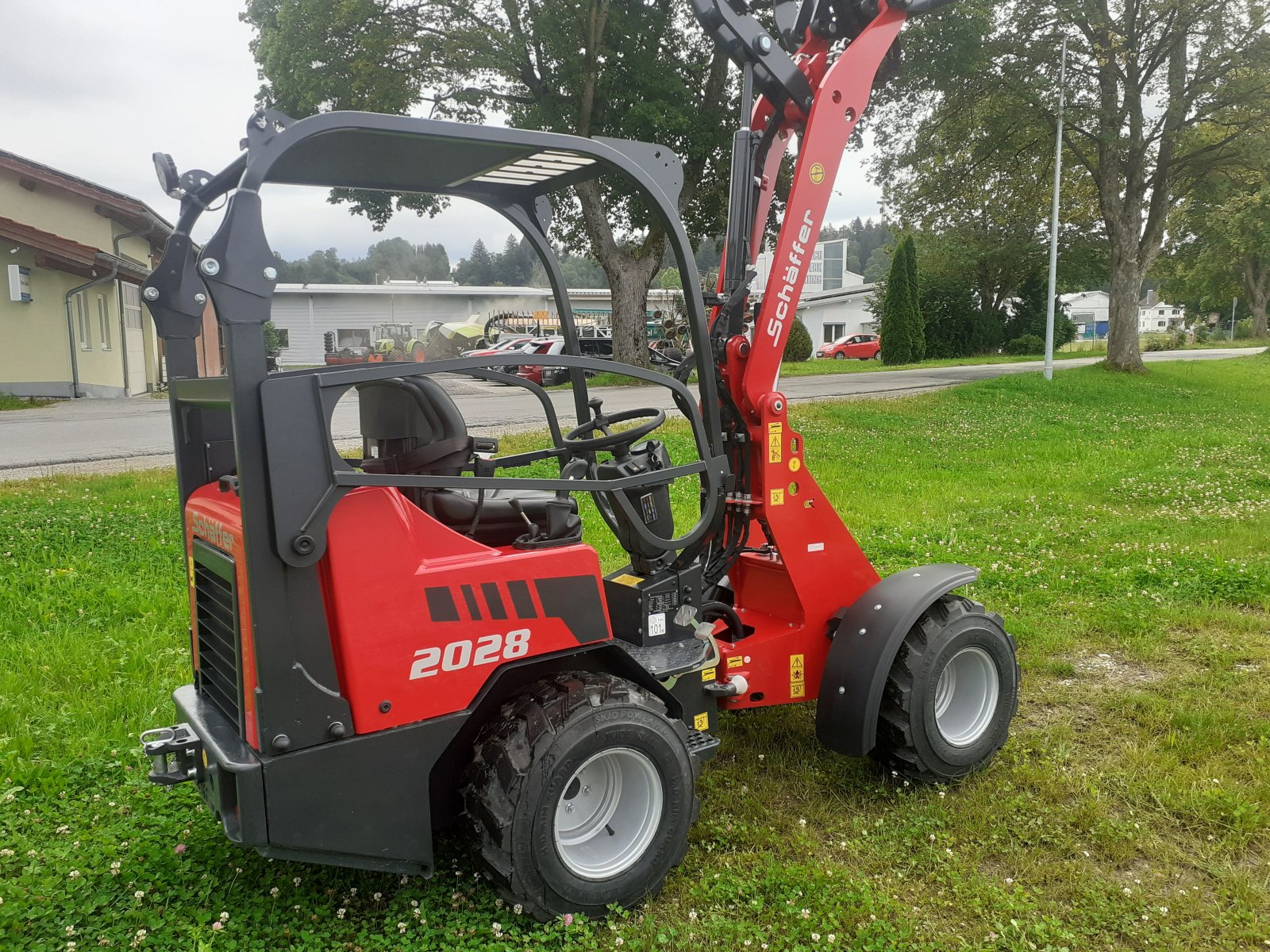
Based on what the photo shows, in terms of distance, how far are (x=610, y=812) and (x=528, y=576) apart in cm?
87

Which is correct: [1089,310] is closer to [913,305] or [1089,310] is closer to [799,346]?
[799,346]

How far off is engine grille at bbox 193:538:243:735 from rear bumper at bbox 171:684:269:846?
61 millimetres

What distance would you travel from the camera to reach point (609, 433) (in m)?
3.68

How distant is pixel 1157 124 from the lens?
69.1 feet

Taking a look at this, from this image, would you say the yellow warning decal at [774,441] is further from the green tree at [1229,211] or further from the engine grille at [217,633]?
the green tree at [1229,211]

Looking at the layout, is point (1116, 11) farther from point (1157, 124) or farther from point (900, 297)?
point (900, 297)

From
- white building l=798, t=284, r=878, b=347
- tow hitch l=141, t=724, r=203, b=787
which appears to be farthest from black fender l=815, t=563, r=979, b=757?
white building l=798, t=284, r=878, b=347

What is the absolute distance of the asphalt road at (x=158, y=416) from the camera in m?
3.45

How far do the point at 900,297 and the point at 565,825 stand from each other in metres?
32.9

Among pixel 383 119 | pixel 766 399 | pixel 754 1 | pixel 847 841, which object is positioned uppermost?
pixel 754 1

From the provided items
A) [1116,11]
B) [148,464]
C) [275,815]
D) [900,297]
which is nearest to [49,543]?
[148,464]

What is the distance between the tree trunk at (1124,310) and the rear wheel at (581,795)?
75.5ft

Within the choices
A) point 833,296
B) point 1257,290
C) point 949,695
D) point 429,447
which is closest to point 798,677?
point 949,695

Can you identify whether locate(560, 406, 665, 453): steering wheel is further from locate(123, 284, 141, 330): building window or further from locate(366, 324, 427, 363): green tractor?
locate(123, 284, 141, 330): building window
